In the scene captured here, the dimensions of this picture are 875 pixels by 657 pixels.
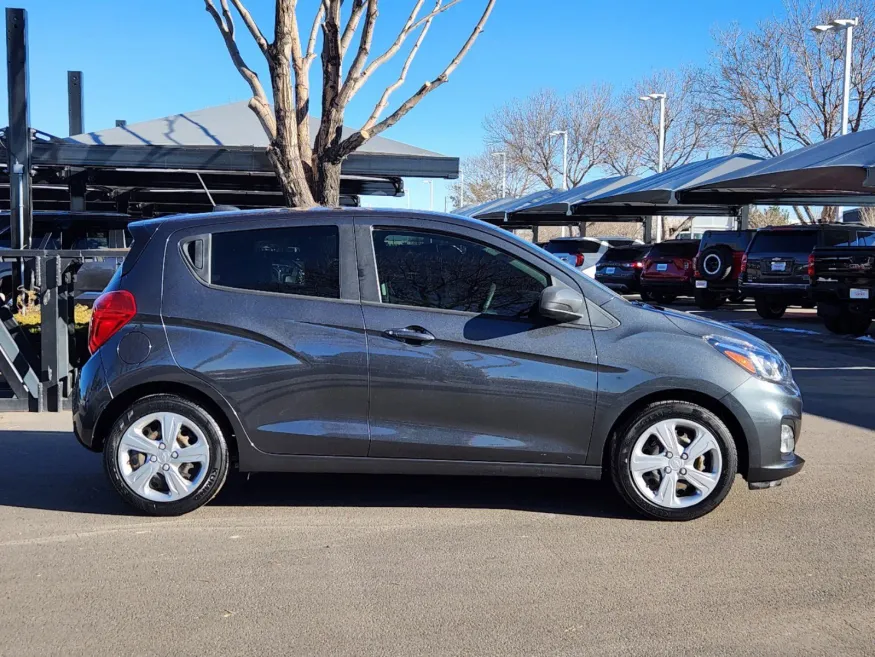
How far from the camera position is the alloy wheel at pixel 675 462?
4930mm

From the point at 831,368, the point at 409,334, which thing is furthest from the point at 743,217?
the point at 409,334

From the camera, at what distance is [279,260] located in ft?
16.7

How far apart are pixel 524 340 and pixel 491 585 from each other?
4.51 ft

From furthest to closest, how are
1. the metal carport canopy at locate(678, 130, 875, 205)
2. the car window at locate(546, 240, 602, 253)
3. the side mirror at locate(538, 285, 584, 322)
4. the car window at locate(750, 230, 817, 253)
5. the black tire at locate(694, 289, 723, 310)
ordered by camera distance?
1. the car window at locate(546, 240, 602, 253)
2. the black tire at locate(694, 289, 723, 310)
3. the car window at locate(750, 230, 817, 253)
4. the metal carport canopy at locate(678, 130, 875, 205)
5. the side mirror at locate(538, 285, 584, 322)

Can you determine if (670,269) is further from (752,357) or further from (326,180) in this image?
(752,357)

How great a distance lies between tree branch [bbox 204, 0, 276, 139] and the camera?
1198 centimetres

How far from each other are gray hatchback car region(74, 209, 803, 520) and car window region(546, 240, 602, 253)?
2145cm

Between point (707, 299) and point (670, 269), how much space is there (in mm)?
1554

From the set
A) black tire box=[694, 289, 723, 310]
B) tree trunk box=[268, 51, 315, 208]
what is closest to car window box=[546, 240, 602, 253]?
black tire box=[694, 289, 723, 310]

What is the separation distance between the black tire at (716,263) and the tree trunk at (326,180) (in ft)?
35.2

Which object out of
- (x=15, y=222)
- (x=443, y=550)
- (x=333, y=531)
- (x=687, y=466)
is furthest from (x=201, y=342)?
(x=15, y=222)

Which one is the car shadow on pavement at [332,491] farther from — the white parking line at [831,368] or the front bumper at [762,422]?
the white parking line at [831,368]

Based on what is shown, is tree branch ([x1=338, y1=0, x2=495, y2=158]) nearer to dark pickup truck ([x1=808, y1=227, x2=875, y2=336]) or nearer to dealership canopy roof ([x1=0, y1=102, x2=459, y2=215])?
dealership canopy roof ([x1=0, y1=102, x2=459, y2=215])

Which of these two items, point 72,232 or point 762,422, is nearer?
point 762,422
